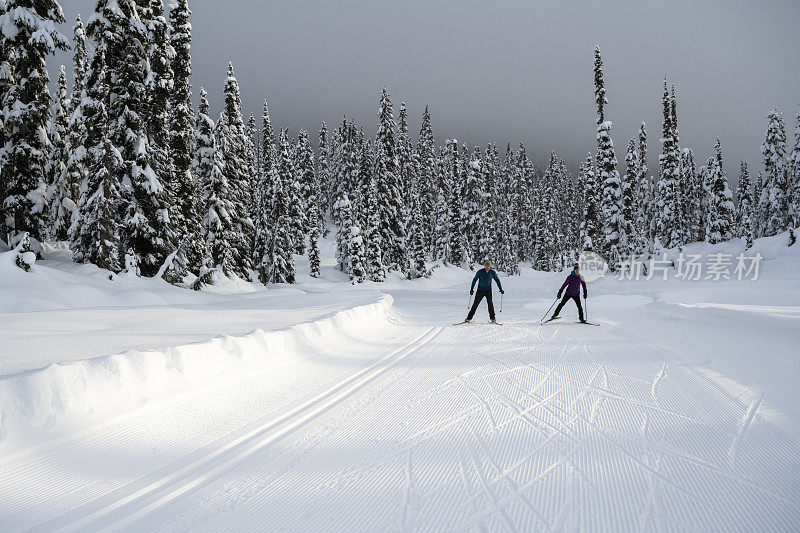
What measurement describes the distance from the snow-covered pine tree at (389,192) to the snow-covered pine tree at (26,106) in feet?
95.0

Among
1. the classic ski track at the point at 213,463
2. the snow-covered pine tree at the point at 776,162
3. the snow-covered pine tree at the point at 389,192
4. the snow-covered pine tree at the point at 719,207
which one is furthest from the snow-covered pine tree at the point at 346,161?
the classic ski track at the point at 213,463

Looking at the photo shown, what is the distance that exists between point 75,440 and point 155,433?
639 millimetres

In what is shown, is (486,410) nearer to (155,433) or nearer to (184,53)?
(155,433)

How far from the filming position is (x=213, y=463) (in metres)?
3.94

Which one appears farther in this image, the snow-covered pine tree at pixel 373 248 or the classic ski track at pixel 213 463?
the snow-covered pine tree at pixel 373 248

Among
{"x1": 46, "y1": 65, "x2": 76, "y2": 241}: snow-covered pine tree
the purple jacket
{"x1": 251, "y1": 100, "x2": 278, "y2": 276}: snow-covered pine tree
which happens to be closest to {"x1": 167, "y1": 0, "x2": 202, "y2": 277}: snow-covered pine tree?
{"x1": 46, "y1": 65, "x2": 76, "y2": 241}: snow-covered pine tree

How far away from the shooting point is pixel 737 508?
3311 millimetres

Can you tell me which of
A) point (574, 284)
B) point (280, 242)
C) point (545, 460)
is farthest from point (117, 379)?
point (280, 242)

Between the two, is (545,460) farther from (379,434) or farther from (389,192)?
(389,192)

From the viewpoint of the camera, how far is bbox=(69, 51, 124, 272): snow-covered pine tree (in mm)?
17625

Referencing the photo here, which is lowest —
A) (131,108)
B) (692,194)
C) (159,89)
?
(692,194)

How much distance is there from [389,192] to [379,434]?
42.3 meters

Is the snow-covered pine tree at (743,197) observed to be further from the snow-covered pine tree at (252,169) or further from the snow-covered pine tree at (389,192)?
the snow-covered pine tree at (252,169)

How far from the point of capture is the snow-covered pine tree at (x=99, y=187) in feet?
57.8
